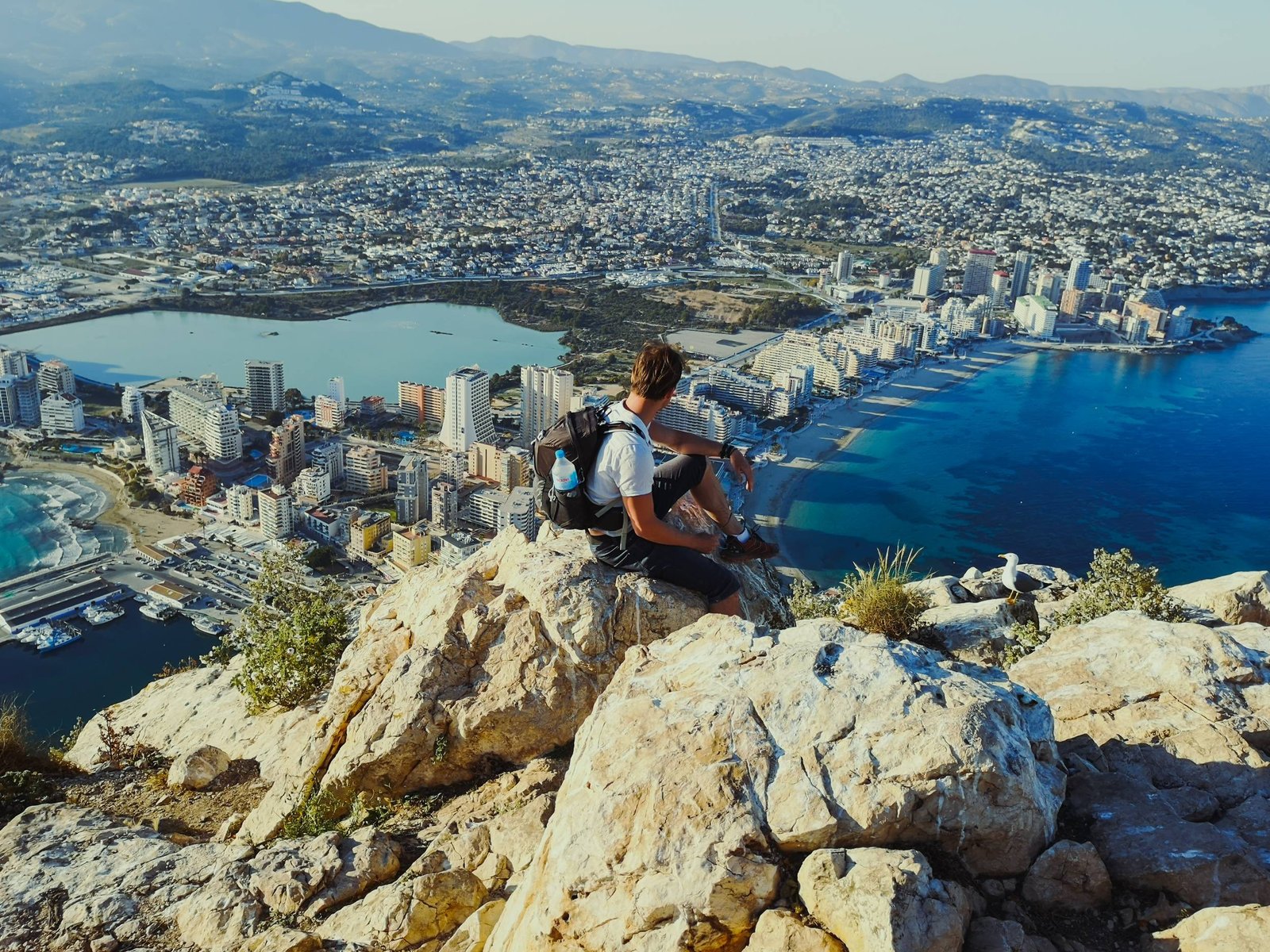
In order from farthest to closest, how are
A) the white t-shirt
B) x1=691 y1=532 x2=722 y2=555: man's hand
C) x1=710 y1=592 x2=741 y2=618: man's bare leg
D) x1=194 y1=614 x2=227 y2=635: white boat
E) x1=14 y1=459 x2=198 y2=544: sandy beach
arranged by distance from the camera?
x1=14 y1=459 x2=198 y2=544: sandy beach, x1=194 y1=614 x2=227 y2=635: white boat, x1=710 y1=592 x2=741 y2=618: man's bare leg, x1=691 y1=532 x2=722 y2=555: man's hand, the white t-shirt

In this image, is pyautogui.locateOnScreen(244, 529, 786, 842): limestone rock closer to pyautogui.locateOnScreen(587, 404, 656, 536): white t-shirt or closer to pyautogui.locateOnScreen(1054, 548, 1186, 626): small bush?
pyautogui.locateOnScreen(587, 404, 656, 536): white t-shirt

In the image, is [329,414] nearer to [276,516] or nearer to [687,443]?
[276,516]

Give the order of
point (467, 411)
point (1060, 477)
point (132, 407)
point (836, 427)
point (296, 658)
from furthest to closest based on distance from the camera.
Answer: point (836, 427) → point (132, 407) → point (1060, 477) → point (467, 411) → point (296, 658)

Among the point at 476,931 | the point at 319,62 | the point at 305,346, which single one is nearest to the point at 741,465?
the point at 476,931

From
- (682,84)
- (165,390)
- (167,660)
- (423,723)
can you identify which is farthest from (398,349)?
(682,84)

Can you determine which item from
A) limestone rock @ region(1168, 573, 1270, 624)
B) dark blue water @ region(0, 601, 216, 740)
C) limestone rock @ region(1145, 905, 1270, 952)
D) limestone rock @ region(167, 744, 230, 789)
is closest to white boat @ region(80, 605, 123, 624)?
dark blue water @ region(0, 601, 216, 740)

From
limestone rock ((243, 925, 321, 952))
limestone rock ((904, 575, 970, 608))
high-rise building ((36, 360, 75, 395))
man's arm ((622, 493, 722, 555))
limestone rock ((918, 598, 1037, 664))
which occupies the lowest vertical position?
high-rise building ((36, 360, 75, 395))
